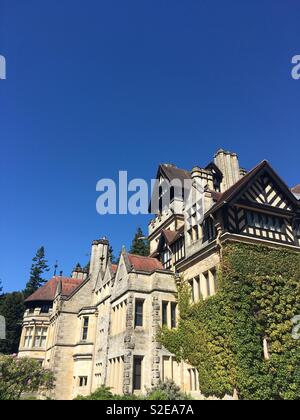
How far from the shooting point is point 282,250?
709 inches

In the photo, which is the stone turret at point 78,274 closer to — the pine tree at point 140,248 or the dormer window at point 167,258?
the pine tree at point 140,248

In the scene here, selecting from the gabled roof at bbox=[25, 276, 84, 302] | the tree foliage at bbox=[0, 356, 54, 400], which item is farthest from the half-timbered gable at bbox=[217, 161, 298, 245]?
the gabled roof at bbox=[25, 276, 84, 302]

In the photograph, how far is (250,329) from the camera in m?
15.1

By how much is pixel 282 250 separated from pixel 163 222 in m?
12.2

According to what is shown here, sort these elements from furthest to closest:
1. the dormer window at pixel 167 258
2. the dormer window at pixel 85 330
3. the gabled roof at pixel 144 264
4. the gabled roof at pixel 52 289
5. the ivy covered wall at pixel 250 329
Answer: the gabled roof at pixel 52 289 → the dormer window at pixel 85 330 → the dormer window at pixel 167 258 → the gabled roof at pixel 144 264 → the ivy covered wall at pixel 250 329

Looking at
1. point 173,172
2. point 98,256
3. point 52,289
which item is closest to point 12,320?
point 52,289

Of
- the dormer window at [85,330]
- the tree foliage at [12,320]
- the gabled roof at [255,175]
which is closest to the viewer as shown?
the gabled roof at [255,175]

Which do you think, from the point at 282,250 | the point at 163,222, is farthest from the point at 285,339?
the point at 163,222

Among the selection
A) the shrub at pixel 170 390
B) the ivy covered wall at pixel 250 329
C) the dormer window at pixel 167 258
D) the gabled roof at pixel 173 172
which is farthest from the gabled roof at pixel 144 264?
the gabled roof at pixel 173 172

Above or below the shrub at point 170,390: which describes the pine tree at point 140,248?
above

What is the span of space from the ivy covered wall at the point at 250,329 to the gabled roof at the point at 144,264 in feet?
16.1

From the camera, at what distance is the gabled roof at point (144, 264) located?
22016 mm

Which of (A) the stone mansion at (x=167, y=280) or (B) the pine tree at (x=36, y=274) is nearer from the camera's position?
(A) the stone mansion at (x=167, y=280)

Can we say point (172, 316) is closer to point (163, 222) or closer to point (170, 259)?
point (170, 259)
